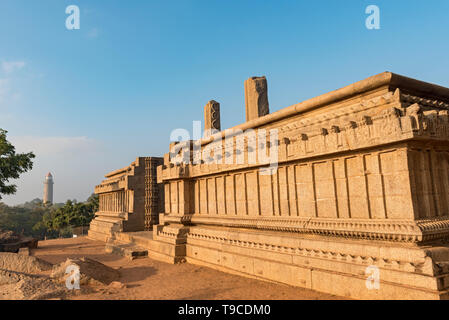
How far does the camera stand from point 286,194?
9.69 meters

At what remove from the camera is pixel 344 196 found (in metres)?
8.06

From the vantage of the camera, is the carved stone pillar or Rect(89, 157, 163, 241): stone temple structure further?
Rect(89, 157, 163, 241): stone temple structure

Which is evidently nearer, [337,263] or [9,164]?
[337,263]

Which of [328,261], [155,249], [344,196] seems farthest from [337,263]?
[155,249]

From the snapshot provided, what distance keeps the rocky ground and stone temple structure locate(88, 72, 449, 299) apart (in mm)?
576

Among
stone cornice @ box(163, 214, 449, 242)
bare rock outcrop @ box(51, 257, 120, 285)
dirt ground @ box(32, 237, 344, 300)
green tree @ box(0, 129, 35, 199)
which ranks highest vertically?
green tree @ box(0, 129, 35, 199)

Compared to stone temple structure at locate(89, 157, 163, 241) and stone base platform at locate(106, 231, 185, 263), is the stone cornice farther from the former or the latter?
stone temple structure at locate(89, 157, 163, 241)

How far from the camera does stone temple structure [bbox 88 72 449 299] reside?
21.7 ft

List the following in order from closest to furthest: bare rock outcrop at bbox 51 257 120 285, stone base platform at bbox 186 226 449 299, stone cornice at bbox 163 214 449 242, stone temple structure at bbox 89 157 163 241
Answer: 1. stone base platform at bbox 186 226 449 299
2. stone cornice at bbox 163 214 449 242
3. bare rock outcrop at bbox 51 257 120 285
4. stone temple structure at bbox 89 157 163 241

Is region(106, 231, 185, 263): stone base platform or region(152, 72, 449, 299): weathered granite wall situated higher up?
region(152, 72, 449, 299): weathered granite wall

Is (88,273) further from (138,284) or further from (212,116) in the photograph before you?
(212,116)

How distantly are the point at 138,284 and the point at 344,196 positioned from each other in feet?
23.7

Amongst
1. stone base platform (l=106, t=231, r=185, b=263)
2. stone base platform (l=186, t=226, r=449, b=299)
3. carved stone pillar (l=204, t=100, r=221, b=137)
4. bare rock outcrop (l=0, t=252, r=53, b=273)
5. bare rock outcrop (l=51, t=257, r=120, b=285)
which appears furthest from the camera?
carved stone pillar (l=204, t=100, r=221, b=137)

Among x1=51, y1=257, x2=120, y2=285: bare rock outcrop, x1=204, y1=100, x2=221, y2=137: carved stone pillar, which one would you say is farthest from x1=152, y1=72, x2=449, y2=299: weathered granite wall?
x1=204, y1=100, x2=221, y2=137: carved stone pillar
